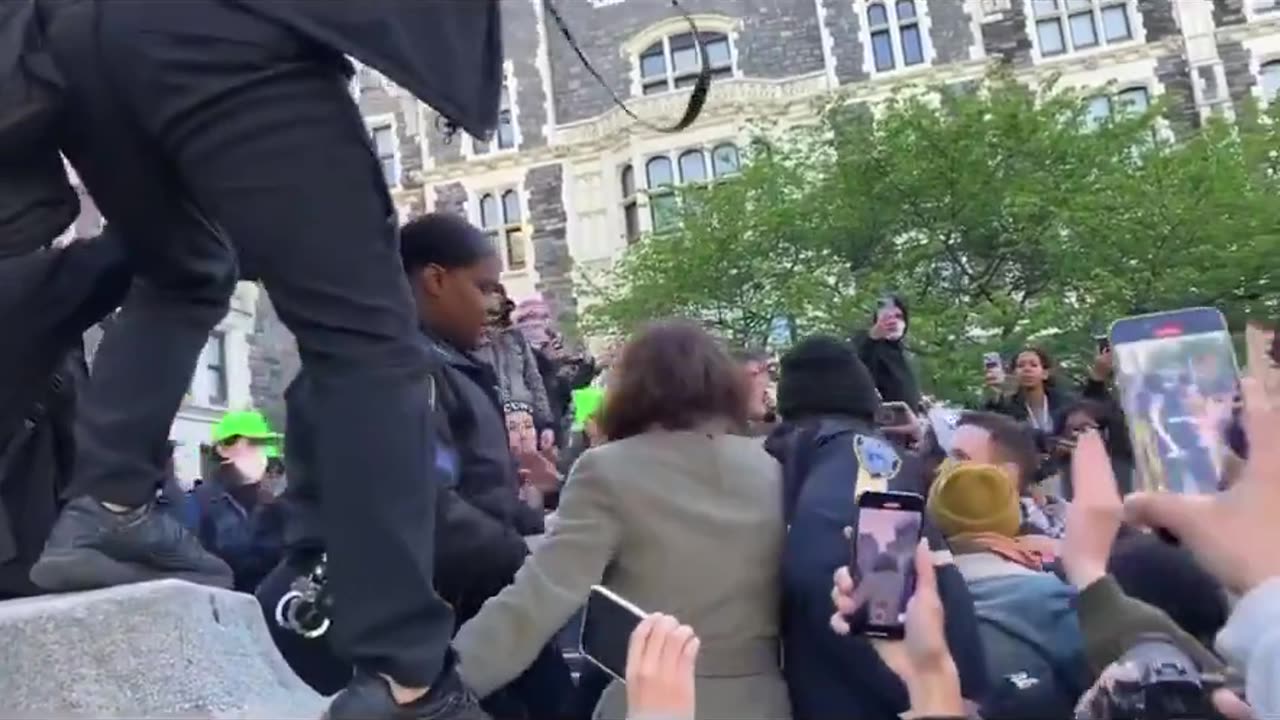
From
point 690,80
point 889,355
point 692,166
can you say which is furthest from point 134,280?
point 690,80

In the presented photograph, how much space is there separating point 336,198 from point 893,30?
106 ft

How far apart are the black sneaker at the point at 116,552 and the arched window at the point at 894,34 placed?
3157 centimetres

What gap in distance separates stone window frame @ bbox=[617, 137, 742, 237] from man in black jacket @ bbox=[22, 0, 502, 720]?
92.1 feet

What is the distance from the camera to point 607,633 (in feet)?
8.66

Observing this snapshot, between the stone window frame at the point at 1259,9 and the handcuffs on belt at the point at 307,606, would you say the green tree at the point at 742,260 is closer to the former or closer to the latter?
the stone window frame at the point at 1259,9

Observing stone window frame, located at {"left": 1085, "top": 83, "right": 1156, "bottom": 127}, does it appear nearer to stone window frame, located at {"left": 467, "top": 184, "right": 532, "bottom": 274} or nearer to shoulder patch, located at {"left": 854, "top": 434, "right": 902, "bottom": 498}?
stone window frame, located at {"left": 467, "top": 184, "right": 532, "bottom": 274}

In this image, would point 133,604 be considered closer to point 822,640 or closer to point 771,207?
point 822,640

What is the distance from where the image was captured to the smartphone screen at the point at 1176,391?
3742mm

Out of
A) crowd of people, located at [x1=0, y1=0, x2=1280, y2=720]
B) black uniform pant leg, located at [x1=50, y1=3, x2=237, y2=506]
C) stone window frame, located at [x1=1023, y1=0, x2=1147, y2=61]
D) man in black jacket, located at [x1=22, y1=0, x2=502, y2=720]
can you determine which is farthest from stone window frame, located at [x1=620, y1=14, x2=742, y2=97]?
man in black jacket, located at [x1=22, y1=0, x2=502, y2=720]

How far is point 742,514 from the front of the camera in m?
3.10

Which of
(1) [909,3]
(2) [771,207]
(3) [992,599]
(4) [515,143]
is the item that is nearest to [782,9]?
(1) [909,3]

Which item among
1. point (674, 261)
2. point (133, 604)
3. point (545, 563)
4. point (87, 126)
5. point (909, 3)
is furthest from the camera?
point (909, 3)

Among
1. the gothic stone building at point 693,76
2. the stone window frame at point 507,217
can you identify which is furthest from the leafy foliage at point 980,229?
the stone window frame at point 507,217

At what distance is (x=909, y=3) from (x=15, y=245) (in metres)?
32.5
